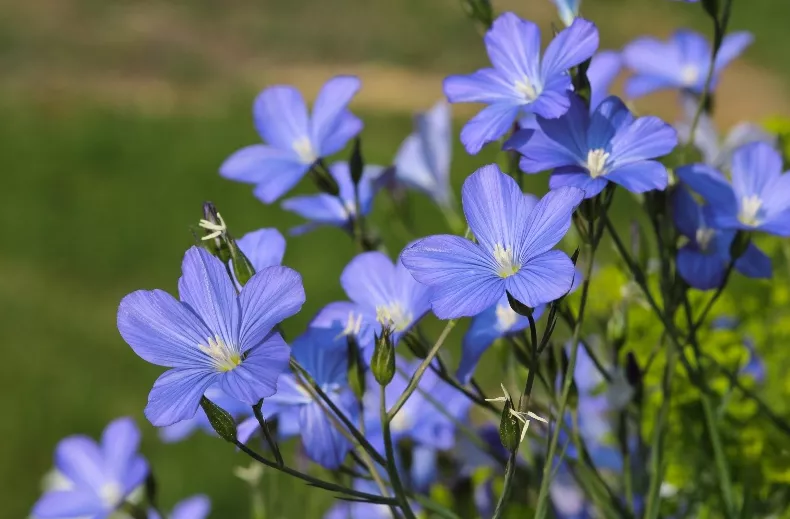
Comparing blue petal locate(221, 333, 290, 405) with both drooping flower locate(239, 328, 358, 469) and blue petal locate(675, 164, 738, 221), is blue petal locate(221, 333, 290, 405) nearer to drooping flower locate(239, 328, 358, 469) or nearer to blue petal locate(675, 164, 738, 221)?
drooping flower locate(239, 328, 358, 469)

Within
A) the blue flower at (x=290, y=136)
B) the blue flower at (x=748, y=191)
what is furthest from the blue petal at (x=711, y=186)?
the blue flower at (x=290, y=136)

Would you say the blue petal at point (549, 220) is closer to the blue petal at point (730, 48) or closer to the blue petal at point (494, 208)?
the blue petal at point (494, 208)

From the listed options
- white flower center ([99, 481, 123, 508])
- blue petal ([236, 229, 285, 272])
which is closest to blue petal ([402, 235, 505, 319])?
blue petal ([236, 229, 285, 272])

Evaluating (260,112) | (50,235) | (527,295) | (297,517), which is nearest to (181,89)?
(50,235)

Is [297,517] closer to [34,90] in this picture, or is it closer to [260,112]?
[260,112]

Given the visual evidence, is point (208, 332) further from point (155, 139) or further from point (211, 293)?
point (155, 139)

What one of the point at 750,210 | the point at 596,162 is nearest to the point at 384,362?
the point at 596,162

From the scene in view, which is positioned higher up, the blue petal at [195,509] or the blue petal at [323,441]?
the blue petal at [323,441]
